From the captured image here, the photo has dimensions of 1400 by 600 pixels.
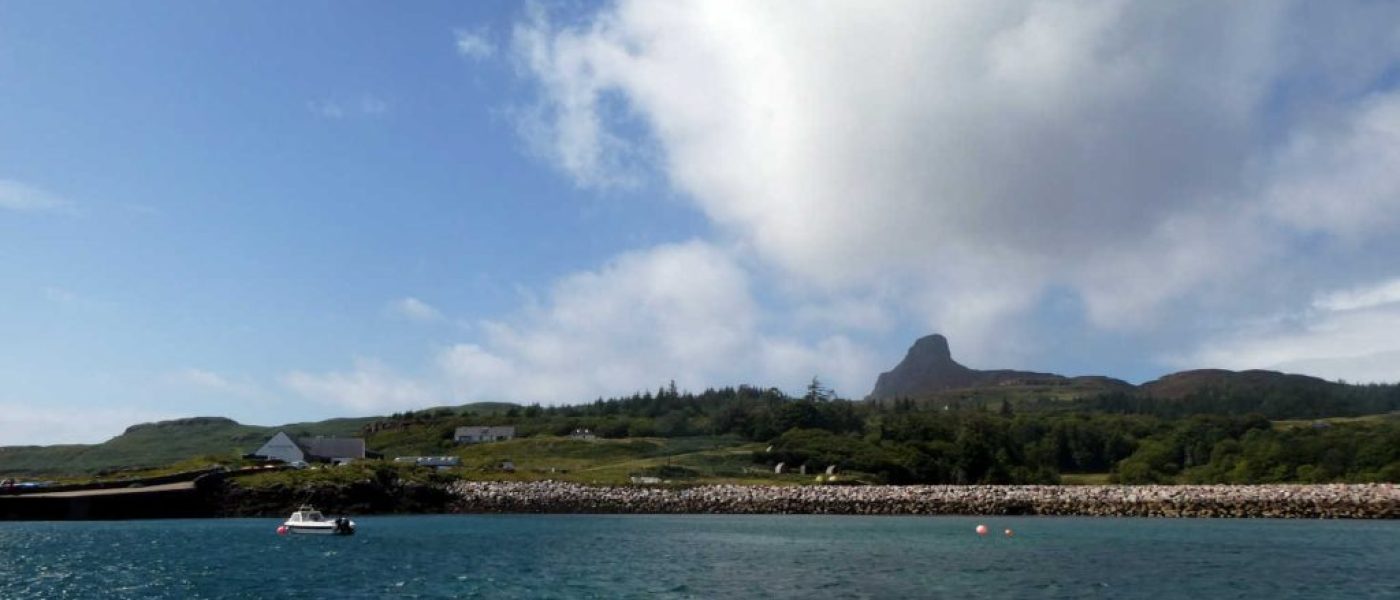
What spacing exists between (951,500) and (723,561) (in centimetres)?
4086

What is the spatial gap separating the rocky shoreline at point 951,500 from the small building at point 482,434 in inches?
2874

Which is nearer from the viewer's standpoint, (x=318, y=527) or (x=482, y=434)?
(x=318, y=527)

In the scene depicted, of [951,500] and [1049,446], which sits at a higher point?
[1049,446]

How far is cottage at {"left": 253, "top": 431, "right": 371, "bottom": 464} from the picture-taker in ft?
386

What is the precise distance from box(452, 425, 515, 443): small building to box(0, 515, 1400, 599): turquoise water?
9451 centimetres

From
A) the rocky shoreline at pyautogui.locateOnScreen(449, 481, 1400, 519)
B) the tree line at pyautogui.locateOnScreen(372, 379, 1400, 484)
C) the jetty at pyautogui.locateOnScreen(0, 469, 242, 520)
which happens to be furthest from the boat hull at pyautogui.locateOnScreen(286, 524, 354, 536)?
the tree line at pyautogui.locateOnScreen(372, 379, 1400, 484)

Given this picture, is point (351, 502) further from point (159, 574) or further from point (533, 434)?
point (533, 434)

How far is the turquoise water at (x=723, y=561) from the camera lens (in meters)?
31.4

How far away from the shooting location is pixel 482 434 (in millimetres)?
160125

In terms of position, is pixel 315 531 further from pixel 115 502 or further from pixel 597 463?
pixel 597 463

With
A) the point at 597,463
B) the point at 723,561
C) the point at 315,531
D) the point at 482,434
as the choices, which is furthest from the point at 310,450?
the point at 723,561

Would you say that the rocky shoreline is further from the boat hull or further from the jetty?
the boat hull

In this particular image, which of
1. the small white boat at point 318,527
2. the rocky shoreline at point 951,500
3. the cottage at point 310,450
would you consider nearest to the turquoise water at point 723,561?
the small white boat at point 318,527

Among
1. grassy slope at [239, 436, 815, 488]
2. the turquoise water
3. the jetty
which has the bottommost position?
the turquoise water
